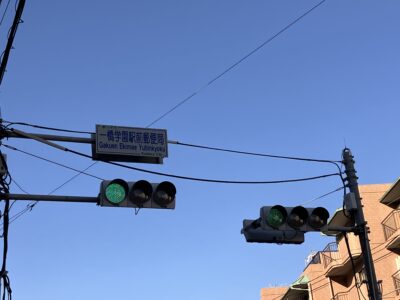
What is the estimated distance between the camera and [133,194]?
986 centimetres

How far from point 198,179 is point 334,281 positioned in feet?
92.6

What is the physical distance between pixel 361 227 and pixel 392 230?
59.7ft

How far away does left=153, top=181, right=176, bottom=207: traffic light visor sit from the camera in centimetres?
1000

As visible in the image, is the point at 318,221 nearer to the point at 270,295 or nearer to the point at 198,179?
the point at 198,179

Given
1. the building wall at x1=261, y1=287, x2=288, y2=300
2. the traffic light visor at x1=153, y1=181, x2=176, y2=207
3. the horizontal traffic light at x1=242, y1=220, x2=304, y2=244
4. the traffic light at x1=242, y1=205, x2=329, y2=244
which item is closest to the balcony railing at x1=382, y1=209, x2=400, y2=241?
the traffic light at x1=242, y1=205, x2=329, y2=244

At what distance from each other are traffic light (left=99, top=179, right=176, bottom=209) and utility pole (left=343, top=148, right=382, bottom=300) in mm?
4733

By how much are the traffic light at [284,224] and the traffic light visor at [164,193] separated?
231 cm

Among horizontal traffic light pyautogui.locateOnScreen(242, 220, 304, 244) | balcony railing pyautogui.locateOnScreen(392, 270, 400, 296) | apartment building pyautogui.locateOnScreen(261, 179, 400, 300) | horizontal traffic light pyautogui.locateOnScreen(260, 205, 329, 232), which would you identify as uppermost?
apartment building pyautogui.locateOnScreen(261, 179, 400, 300)

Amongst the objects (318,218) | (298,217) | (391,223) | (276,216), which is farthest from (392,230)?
(276,216)

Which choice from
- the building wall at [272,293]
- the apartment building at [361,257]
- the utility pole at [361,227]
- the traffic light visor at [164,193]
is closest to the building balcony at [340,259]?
Answer: the apartment building at [361,257]

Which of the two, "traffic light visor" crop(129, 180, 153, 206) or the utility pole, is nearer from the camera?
"traffic light visor" crop(129, 180, 153, 206)

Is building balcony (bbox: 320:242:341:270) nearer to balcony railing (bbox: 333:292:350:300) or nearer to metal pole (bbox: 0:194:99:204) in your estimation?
balcony railing (bbox: 333:292:350:300)

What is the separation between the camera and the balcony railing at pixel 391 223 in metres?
29.4

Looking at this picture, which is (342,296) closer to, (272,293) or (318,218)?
(272,293)
